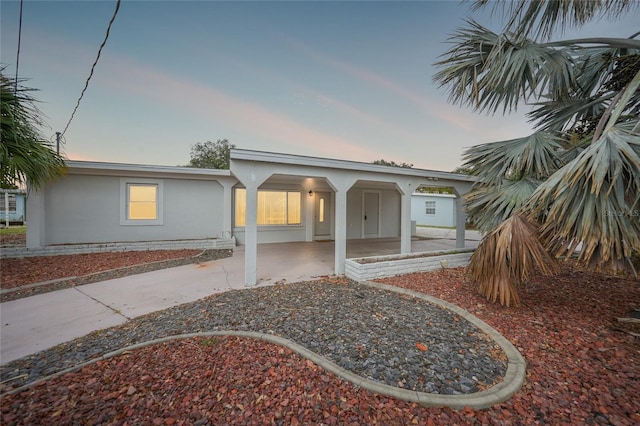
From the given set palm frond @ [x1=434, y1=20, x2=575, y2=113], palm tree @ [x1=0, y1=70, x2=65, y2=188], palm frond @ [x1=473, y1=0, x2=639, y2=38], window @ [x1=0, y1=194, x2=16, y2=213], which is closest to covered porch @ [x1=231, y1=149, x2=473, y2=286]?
palm frond @ [x1=434, y1=20, x2=575, y2=113]

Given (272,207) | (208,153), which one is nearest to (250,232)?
(272,207)

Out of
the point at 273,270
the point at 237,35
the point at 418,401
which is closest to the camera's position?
the point at 418,401

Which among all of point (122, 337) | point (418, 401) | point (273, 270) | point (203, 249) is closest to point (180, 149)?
point (203, 249)

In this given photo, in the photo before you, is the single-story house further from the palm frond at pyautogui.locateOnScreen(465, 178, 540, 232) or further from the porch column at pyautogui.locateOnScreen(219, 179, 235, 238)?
the palm frond at pyautogui.locateOnScreen(465, 178, 540, 232)

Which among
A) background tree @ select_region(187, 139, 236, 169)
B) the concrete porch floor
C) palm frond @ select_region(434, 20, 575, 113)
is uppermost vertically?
background tree @ select_region(187, 139, 236, 169)

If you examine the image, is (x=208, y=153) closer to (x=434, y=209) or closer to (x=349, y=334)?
(x=434, y=209)

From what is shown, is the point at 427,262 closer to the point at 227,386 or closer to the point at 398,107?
the point at 227,386

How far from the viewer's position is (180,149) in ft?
42.7

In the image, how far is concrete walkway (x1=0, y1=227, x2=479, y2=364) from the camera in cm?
293

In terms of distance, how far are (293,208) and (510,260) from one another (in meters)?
7.78

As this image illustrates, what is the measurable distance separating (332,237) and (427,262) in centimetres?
569

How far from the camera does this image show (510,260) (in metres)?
3.30

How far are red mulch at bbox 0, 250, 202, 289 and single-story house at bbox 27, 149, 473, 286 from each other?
1017mm

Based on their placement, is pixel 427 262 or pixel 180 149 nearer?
pixel 427 262
